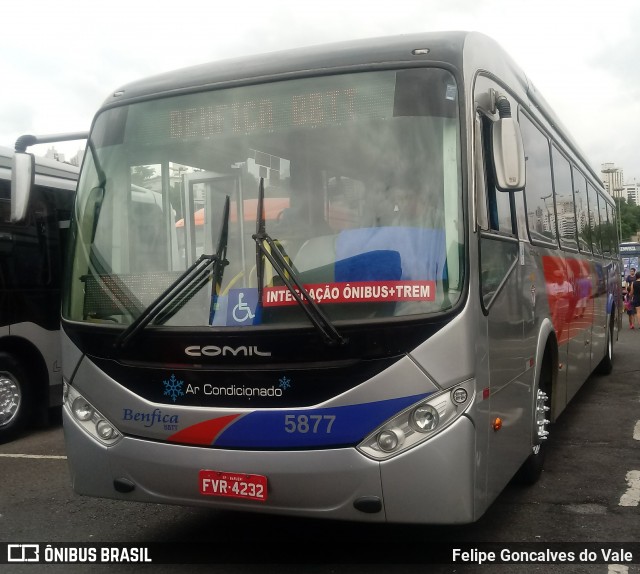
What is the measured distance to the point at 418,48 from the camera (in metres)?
4.26

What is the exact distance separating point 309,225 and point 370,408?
99 cm

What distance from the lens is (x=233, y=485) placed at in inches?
158

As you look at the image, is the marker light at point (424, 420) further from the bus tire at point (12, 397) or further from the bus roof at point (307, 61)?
the bus tire at point (12, 397)

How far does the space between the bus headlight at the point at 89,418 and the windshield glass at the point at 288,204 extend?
45cm

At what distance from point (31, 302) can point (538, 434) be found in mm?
5455

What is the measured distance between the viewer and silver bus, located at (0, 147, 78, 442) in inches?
324

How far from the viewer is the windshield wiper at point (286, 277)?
3836 millimetres

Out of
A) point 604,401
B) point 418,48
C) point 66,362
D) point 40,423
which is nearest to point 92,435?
point 66,362

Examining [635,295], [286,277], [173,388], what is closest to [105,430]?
[173,388]

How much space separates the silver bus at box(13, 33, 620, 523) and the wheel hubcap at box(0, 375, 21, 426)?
415cm

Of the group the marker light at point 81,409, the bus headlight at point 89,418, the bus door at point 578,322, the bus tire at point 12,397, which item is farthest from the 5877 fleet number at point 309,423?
the bus tire at point 12,397

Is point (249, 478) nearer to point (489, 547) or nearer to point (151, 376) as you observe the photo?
point (151, 376)

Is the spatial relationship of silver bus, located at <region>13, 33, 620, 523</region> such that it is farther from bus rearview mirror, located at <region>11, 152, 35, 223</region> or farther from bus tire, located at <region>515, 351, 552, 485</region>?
bus tire, located at <region>515, 351, 552, 485</region>

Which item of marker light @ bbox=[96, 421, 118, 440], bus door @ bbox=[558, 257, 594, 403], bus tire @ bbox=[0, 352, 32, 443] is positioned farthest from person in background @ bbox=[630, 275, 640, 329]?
marker light @ bbox=[96, 421, 118, 440]
